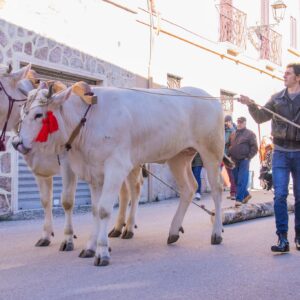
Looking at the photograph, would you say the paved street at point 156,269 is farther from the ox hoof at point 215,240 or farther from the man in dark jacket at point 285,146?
the man in dark jacket at point 285,146

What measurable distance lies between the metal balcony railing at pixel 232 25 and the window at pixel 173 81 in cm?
305

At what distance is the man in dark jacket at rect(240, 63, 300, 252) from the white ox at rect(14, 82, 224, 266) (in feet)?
2.76

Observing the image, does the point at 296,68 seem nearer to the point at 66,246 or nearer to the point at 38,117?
the point at 38,117

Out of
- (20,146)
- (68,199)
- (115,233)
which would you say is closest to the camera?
(20,146)

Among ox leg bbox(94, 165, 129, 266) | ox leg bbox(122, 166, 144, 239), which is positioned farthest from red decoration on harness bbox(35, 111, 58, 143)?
ox leg bbox(122, 166, 144, 239)

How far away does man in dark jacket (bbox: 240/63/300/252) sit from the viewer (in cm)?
623

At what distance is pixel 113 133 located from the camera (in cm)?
588

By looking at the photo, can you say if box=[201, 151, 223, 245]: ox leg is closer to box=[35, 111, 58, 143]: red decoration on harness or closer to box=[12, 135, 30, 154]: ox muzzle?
box=[35, 111, 58, 143]: red decoration on harness

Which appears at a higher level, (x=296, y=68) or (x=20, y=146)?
(x=296, y=68)

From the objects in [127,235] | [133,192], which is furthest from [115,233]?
[133,192]

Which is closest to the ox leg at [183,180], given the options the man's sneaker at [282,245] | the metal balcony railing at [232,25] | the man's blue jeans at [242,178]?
the man's sneaker at [282,245]

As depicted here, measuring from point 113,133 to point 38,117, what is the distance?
760 millimetres

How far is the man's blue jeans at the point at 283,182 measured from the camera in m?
6.21

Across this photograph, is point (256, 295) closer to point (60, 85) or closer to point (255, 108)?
point (255, 108)
